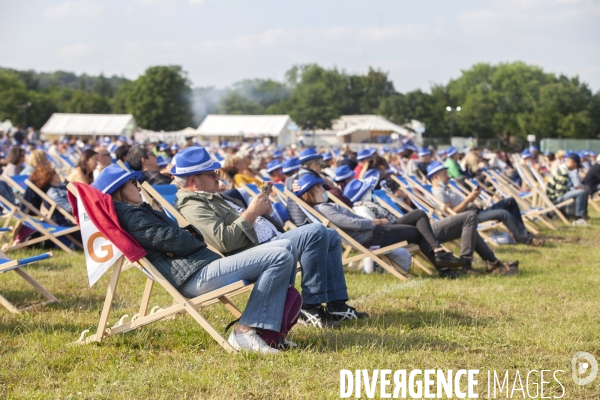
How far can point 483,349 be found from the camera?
14.8 ft

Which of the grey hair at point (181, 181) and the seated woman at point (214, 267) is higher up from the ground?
the grey hair at point (181, 181)

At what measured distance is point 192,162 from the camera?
183 inches

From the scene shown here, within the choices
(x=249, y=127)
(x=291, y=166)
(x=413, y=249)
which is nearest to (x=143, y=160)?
(x=291, y=166)

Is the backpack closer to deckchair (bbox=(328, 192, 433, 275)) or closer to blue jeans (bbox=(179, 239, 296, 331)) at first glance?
blue jeans (bbox=(179, 239, 296, 331))

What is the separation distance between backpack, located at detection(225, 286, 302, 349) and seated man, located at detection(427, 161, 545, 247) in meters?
4.82

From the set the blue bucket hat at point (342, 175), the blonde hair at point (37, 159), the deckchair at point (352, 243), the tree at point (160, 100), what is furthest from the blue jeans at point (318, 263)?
the tree at point (160, 100)

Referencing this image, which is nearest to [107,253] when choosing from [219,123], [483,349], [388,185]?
[483,349]

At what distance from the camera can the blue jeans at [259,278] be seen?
4320 mm

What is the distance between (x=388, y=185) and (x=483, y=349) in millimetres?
5429

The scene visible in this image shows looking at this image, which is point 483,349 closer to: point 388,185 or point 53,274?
point 53,274

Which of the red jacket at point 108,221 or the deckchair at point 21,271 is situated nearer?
the red jacket at point 108,221

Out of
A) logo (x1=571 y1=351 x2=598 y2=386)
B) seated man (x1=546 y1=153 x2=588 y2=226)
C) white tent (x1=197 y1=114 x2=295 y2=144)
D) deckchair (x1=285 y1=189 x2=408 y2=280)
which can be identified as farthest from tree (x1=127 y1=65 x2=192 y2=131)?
logo (x1=571 y1=351 x2=598 y2=386)

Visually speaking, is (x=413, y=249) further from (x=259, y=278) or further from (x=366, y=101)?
(x=366, y=101)

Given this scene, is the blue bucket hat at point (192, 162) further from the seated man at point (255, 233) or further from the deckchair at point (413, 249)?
the deckchair at point (413, 249)
